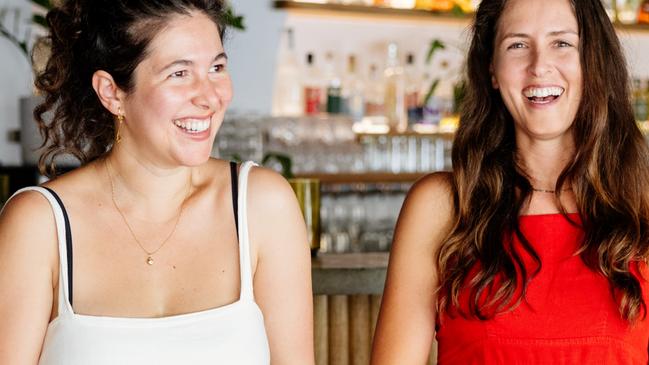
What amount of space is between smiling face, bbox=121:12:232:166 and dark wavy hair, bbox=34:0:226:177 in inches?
1.0

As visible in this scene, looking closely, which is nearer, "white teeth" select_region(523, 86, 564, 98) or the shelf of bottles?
"white teeth" select_region(523, 86, 564, 98)

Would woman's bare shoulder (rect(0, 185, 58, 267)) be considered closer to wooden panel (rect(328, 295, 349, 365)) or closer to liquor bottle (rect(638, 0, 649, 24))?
wooden panel (rect(328, 295, 349, 365))

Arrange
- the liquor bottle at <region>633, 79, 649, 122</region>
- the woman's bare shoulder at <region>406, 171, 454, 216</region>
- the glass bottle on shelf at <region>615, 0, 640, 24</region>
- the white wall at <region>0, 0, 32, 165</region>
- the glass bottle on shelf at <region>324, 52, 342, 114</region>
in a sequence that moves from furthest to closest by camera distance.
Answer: the glass bottle on shelf at <region>615, 0, 640, 24</region>
the liquor bottle at <region>633, 79, 649, 122</region>
the glass bottle on shelf at <region>324, 52, 342, 114</region>
the white wall at <region>0, 0, 32, 165</region>
the woman's bare shoulder at <region>406, 171, 454, 216</region>

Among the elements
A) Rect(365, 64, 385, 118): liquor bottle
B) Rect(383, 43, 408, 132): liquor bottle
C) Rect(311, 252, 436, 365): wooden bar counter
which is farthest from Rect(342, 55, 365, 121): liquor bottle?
Rect(311, 252, 436, 365): wooden bar counter

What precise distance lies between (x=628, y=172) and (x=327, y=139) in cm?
261

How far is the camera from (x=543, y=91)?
1.96m

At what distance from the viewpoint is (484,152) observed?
7.06 feet

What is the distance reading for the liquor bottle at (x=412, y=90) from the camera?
4914 millimetres

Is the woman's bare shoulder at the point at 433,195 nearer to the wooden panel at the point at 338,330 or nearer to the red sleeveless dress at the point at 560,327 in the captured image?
the red sleeveless dress at the point at 560,327

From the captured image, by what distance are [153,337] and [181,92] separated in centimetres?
43

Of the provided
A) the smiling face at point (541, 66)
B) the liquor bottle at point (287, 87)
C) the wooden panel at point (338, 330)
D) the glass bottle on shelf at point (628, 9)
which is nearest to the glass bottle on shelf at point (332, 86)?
the liquor bottle at point (287, 87)

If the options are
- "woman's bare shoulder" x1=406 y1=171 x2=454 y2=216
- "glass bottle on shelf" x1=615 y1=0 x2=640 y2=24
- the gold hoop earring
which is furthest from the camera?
"glass bottle on shelf" x1=615 y1=0 x2=640 y2=24

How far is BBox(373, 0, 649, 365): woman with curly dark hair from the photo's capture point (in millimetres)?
1973

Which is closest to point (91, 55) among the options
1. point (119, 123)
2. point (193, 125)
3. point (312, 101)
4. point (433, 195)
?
point (119, 123)
